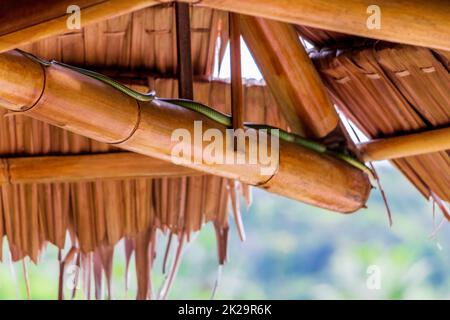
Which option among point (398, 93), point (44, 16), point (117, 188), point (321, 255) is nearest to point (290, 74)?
point (398, 93)

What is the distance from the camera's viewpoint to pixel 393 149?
237cm

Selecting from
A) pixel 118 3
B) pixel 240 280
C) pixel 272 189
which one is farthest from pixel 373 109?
pixel 240 280

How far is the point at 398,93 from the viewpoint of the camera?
2.31 meters

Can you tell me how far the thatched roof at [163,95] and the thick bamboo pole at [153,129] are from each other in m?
0.35

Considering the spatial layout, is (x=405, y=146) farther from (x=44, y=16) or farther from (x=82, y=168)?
(x=44, y=16)

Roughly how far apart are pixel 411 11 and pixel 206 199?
1.26 m

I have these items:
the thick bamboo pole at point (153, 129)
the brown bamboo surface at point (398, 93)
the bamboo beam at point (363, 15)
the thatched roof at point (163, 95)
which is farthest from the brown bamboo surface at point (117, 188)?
the bamboo beam at point (363, 15)

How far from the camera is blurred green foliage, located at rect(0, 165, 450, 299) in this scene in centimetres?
1056

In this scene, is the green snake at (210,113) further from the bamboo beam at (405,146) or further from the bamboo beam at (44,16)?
the bamboo beam at (405,146)

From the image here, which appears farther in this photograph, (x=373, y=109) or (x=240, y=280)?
(x=240, y=280)

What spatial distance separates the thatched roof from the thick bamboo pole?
35 cm

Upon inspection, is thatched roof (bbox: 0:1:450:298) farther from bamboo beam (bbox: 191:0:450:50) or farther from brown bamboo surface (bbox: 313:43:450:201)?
bamboo beam (bbox: 191:0:450:50)

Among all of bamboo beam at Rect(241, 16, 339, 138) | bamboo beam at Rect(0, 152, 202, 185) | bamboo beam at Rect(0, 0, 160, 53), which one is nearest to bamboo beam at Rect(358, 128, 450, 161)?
bamboo beam at Rect(241, 16, 339, 138)
